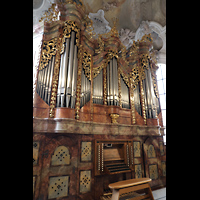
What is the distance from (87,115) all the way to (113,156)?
1.73 meters

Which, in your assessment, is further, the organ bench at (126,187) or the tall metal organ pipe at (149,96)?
the tall metal organ pipe at (149,96)

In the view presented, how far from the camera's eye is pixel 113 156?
481 centimetres

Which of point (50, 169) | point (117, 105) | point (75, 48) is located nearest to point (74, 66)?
point (75, 48)

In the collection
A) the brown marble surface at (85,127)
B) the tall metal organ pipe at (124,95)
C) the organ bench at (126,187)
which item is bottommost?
the organ bench at (126,187)

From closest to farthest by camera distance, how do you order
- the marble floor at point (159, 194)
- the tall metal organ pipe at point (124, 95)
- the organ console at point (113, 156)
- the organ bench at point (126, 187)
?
the organ bench at point (126, 187), the organ console at point (113, 156), the marble floor at point (159, 194), the tall metal organ pipe at point (124, 95)

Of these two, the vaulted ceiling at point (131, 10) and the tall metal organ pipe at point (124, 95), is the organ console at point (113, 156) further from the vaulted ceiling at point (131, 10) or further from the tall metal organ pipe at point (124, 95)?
the vaulted ceiling at point (131, 10)

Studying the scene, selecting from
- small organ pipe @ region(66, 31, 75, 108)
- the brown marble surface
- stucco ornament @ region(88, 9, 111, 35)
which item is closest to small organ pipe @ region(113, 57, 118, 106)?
the brown marble surface

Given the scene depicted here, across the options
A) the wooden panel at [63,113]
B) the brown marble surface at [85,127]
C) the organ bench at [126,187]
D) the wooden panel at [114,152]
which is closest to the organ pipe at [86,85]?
the wooden panel at [63,113]

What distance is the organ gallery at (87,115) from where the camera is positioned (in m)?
3.75

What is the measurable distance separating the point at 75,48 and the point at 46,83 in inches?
61.5

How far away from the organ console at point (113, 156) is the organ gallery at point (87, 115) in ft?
0.04

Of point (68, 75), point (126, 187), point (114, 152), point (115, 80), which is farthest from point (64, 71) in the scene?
point (126, 187)

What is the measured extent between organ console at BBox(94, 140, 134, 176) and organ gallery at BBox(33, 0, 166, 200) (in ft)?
0.04
